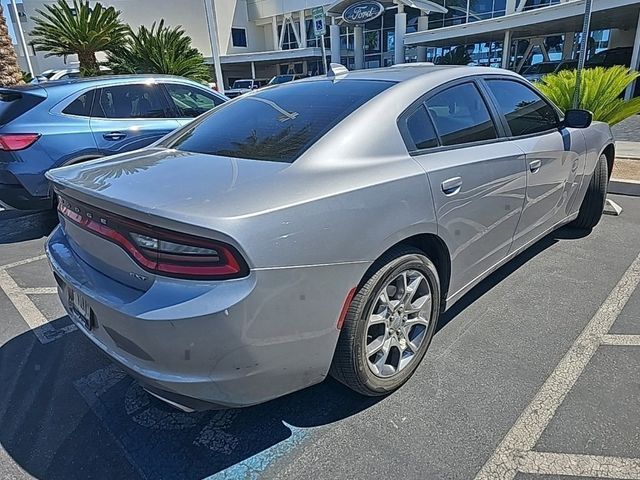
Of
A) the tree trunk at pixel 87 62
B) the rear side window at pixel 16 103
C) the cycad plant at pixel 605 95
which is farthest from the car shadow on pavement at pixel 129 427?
the tree trunk at pixel 87 62

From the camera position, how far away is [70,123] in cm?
501

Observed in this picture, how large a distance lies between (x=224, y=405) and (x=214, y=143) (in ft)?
4.62

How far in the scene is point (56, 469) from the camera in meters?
2.02

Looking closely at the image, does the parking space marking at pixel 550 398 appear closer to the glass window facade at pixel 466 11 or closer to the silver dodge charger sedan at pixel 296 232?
the silver dodge charger sedan at pixel 296 232

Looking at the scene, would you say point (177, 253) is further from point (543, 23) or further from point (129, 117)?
point (543, 23)

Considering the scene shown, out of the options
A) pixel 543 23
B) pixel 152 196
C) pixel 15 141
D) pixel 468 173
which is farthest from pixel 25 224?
pixel 543 23

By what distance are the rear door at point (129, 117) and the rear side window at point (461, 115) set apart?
159 inches

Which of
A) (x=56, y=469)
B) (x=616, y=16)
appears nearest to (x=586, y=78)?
(x=56, y=469)

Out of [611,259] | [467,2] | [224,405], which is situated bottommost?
[611,259]

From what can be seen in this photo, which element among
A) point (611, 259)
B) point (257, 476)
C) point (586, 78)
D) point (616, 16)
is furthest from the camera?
point (616, 16)

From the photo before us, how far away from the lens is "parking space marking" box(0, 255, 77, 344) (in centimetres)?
312

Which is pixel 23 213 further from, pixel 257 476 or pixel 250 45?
pixel 250 45

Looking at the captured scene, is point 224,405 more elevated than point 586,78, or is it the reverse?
point 586,78

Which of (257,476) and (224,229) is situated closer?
(224,229)
